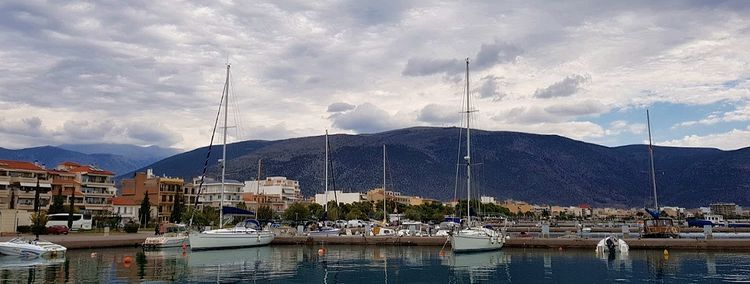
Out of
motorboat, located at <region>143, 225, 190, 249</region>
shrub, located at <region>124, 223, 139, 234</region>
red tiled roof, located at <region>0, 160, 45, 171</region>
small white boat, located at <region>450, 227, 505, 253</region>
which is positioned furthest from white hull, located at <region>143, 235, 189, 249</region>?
red tiled roof, located at <region>0, 160, 45, 171</region>

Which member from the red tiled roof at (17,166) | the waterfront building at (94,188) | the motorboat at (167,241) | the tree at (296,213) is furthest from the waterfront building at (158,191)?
the motorboat at (167,241)

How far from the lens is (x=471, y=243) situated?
195 feet

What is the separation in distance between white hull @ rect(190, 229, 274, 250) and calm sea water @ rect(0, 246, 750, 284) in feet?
7.42

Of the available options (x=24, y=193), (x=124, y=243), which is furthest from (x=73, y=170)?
(x=124, y=243)

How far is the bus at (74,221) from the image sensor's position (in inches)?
3153

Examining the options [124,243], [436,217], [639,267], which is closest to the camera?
[639,267]

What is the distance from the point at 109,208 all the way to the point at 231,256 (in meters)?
58.4

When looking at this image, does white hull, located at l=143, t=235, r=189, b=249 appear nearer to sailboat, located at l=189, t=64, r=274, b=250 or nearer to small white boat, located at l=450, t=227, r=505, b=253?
sailboat, located at l=189, t=64, r=274, b=250

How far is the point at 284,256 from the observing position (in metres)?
59.4

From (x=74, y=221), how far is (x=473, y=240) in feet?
181

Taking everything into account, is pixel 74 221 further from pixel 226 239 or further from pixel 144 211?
pixel 226 239

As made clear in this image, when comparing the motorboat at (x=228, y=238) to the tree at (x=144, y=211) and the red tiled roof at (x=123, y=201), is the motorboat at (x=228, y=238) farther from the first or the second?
the red tiled roof at (x=123, y=201)

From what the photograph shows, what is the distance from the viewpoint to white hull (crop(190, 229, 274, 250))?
6406cm

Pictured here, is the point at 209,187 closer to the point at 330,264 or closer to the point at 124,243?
the point at 124,243
